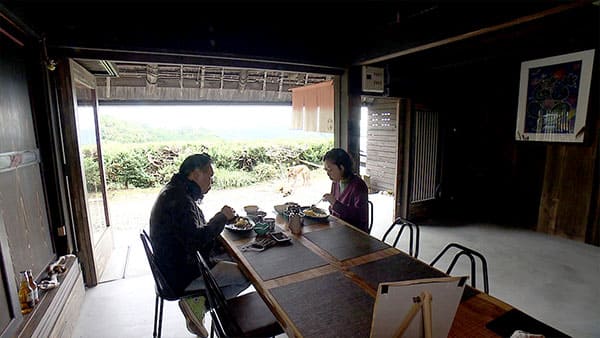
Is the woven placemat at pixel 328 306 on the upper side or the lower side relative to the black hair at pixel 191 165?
lower

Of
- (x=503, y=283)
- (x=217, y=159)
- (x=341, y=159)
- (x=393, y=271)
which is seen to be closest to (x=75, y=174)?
(x=341, y=159)

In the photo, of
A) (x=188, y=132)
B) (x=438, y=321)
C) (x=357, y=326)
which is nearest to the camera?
(x=438, y=321)

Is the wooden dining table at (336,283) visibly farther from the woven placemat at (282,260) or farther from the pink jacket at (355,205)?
the pink jacket at (355,205)

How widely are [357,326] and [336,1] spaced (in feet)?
7.24

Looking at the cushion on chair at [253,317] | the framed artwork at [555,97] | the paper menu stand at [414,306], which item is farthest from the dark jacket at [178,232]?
the framed artwork at [555,97]

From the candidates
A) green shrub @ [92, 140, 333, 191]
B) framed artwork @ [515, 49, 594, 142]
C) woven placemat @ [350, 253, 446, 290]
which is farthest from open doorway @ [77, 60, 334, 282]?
framed artwork @ [515, 49, 594, 142]

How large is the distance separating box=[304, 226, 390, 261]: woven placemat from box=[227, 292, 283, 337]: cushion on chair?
0.48m

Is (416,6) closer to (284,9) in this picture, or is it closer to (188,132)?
(284,9)

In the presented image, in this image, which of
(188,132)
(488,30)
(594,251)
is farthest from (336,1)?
(188,132)

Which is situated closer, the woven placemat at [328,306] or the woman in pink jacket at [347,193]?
the woven placemat at [328,306]

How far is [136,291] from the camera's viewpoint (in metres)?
2.62

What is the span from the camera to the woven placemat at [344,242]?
65.9 inches

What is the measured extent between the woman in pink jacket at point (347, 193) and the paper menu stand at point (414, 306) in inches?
56.3

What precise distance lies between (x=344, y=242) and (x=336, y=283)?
50cm
